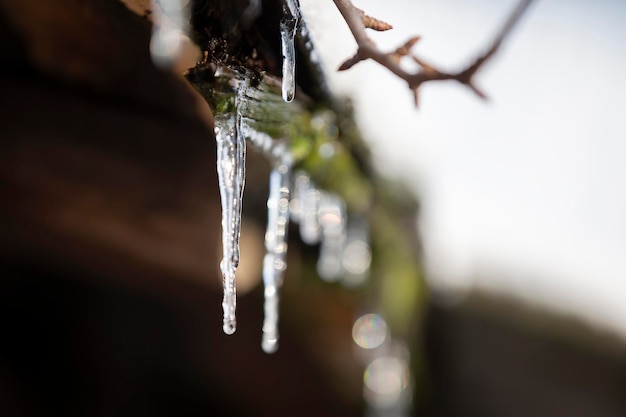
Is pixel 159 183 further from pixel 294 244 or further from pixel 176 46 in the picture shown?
pixel 176 46

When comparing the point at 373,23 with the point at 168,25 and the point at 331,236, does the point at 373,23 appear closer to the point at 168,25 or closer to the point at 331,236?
the point at 168,25

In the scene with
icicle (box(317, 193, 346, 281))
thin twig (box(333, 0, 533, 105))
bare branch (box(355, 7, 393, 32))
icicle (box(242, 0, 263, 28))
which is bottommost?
icicle (box(317, 193, 346, 281))

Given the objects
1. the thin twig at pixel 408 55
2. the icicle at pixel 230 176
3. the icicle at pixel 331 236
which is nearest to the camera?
the thin twig at pixel 408 55

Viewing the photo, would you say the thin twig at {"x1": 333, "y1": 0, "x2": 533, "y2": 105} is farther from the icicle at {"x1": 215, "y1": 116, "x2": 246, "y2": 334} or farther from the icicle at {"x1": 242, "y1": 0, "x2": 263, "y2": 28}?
the icicle at {"x1": 215, "y1": 116, "x2": 246, "y2": 334}

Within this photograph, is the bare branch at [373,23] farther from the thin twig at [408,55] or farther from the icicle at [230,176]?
the icicle at [230,176]

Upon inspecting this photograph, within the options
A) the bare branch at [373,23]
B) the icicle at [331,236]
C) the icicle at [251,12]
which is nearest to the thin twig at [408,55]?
the bare branch at [373,23]

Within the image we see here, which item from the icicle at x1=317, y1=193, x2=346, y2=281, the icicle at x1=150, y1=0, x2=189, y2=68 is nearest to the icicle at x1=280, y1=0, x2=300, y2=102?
the icicle at x1=150, y1=0, x2=189, y2=68

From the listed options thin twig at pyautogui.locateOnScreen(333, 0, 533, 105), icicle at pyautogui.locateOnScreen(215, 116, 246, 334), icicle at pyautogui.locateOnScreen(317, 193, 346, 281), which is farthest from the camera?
icicle at pyautogui.locateOnScreen(317, 193, 346, 281)

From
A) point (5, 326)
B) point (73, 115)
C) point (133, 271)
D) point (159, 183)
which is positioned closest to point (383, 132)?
point (159, 183)
